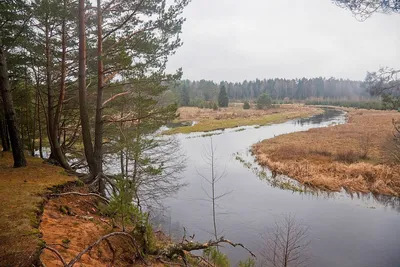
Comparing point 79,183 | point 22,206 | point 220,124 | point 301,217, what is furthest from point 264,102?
point 22,206

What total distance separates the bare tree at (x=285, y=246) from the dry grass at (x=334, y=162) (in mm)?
6005

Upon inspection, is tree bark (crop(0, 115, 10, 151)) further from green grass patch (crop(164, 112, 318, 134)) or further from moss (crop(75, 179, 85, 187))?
green grass patch (crop(164, 112, 318, 134))

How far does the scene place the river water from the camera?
931 cm

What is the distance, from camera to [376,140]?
1036 inches

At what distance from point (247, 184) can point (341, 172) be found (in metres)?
6.36

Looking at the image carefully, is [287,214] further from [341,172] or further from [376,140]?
[376,140]

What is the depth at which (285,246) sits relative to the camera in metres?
8.98

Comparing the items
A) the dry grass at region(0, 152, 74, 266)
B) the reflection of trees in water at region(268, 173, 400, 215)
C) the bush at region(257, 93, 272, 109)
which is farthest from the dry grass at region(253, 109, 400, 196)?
the bush at region(257, 93, 272, 109)

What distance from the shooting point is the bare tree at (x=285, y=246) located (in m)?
8.49

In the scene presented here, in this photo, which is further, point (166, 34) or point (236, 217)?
point (236, 217)

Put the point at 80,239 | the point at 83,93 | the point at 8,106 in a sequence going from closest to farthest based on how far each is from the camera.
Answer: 1. the point at 80,239
2. the point at 8,106
3. the point at 83,93

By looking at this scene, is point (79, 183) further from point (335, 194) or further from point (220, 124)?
point (220, 124)

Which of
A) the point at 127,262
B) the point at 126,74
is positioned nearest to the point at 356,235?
the point at 127,262

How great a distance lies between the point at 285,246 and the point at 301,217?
316 centimetres
